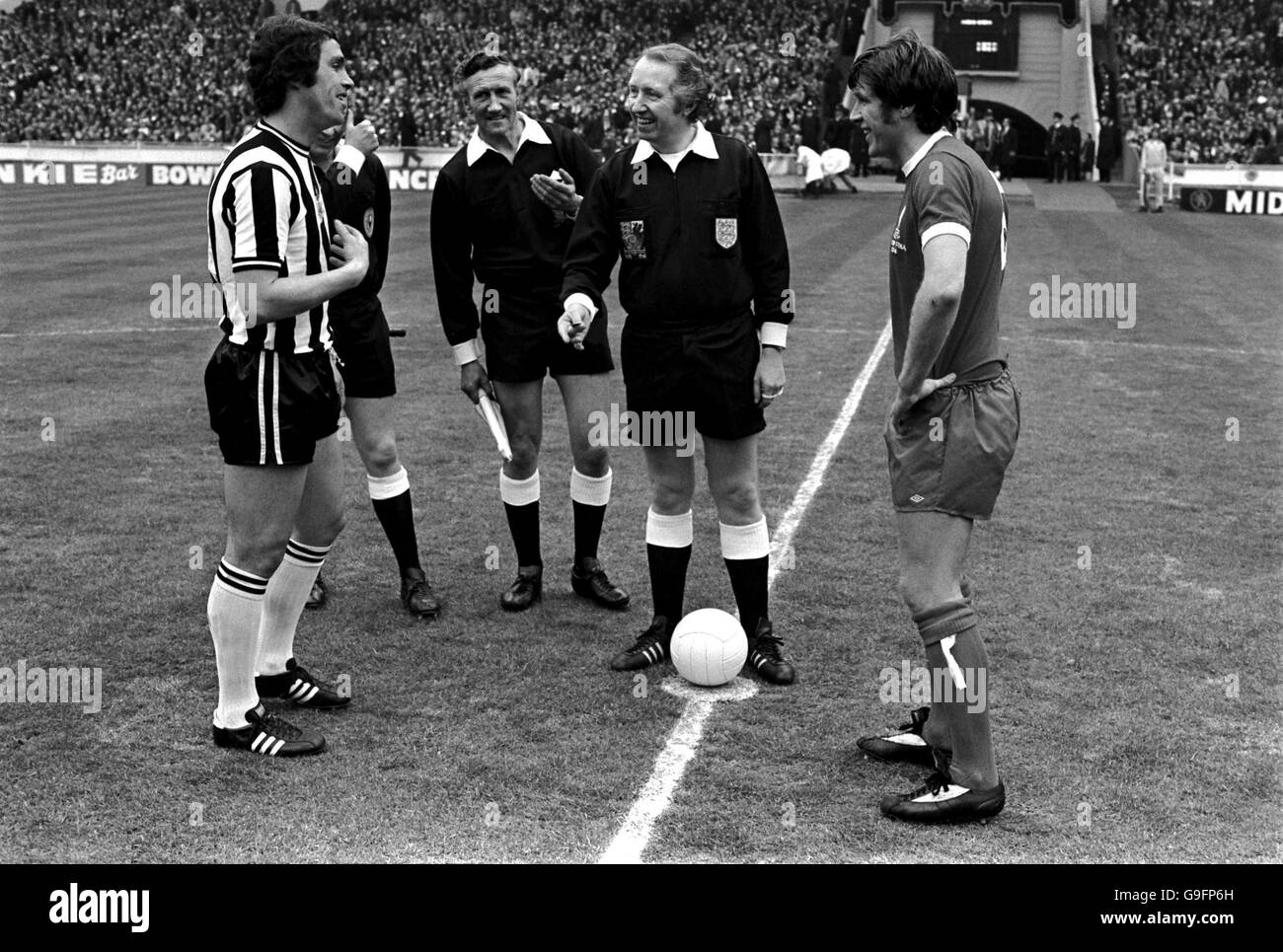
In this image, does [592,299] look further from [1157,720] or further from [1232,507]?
[1232,507]

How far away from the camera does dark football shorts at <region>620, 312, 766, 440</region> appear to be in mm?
5562

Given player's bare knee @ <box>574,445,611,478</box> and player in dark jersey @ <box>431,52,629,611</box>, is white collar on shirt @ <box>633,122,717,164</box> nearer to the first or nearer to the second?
player in dark jersey @ <box>431,52,629,611</box>

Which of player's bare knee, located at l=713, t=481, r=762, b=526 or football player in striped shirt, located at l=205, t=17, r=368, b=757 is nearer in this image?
football player in striped shirt, located at l=205, t=17, r=368, b=757

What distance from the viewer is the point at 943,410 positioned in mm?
4340

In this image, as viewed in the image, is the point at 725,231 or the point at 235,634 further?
the point at 725,231

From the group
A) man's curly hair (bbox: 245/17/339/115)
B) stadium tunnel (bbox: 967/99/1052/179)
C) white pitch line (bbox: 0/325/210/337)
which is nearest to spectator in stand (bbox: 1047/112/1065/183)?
stadium tunnel (bbox: 967/99/1052/179)

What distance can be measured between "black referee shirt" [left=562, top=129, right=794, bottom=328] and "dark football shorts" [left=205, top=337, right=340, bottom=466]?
1.32 meters

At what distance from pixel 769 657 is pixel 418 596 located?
176 centimetres

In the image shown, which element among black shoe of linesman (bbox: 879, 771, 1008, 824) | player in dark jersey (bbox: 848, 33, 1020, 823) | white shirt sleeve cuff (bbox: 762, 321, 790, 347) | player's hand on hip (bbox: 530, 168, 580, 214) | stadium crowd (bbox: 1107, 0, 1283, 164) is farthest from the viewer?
stadium crowd (bbox: 1107, 0, 1283, 164)

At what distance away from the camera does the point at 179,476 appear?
353 inches

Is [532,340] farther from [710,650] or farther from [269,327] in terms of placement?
[269,327]

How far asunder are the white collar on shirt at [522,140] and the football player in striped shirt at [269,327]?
1543mm

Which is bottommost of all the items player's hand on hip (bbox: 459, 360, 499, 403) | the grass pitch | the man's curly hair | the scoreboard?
the grass pitch

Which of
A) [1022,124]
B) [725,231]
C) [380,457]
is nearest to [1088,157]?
[1022,124]
